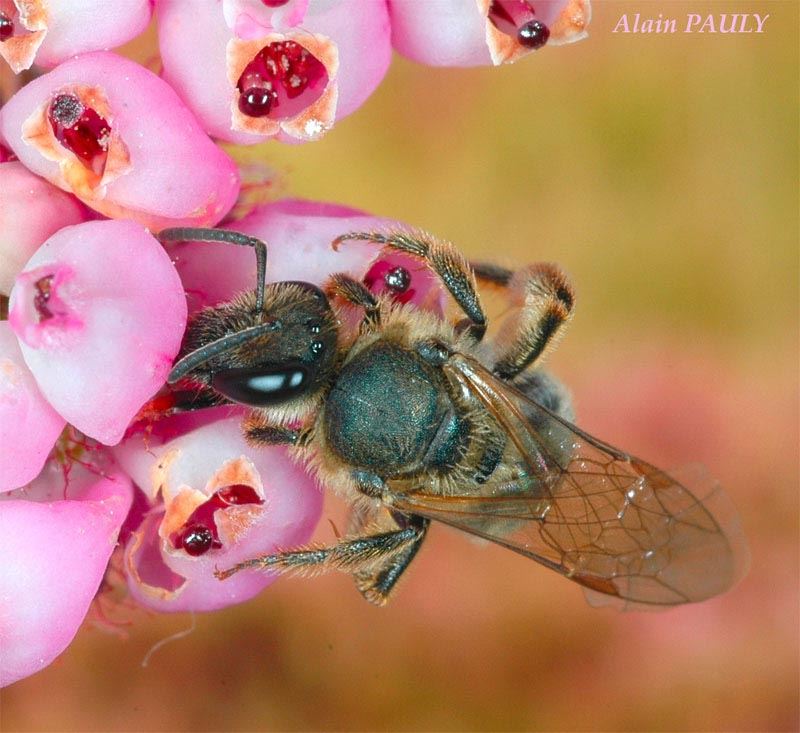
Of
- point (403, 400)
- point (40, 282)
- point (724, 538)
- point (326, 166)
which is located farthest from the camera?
point (326, 166)

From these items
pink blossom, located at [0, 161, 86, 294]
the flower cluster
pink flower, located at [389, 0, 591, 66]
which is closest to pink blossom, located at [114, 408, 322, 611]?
the flower cluster

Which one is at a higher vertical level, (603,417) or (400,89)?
(400,89)

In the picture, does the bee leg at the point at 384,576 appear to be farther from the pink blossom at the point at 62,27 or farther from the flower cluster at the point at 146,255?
the pink blossom at the point at 62,27

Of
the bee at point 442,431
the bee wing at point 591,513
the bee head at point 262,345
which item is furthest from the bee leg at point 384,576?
the bee head at point 262,345

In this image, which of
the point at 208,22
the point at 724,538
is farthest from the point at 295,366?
the point at 724,538

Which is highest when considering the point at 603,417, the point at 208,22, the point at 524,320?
the point at 208,22

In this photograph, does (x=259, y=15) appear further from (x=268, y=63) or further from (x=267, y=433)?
(x=267, y=433)

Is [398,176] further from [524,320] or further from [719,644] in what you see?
[719,644]

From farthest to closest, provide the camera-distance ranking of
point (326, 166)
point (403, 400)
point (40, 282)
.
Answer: point (326, 166) < point (403, 400) < point (40, 282)
